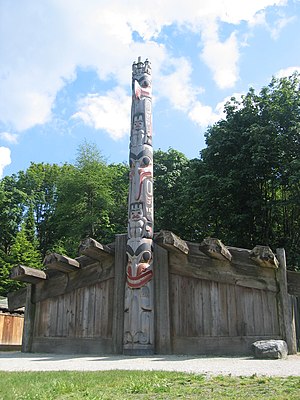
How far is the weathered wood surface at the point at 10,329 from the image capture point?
16984mm

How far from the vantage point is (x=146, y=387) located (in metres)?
4.69

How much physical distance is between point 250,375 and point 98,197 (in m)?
24.2

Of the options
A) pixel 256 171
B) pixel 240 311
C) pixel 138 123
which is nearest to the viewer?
pixel 240 311

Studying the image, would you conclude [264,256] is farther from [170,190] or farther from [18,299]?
[170,190]

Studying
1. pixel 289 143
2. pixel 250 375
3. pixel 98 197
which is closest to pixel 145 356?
pixel 250 375

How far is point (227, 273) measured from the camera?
1032cm

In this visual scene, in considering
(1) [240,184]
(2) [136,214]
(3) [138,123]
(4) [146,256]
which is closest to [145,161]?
(3) [138,123]

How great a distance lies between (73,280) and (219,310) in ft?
13.7

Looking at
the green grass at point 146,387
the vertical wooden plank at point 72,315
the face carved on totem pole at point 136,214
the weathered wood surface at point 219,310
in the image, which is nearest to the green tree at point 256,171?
the face carved on totem pole at point 136,214

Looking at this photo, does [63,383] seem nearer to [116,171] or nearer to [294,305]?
[294,305]

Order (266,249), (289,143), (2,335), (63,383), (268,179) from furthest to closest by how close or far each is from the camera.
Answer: (268,179), (289,143), (2,335), (266,249), (63,383)

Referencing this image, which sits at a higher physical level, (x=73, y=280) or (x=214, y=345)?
(x=73, y=280)

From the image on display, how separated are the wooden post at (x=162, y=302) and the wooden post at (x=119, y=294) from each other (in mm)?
907

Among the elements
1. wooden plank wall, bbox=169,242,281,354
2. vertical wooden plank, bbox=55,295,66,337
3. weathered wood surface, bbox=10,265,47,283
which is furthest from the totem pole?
weathered wood surface, bbox=10,265,47,283
